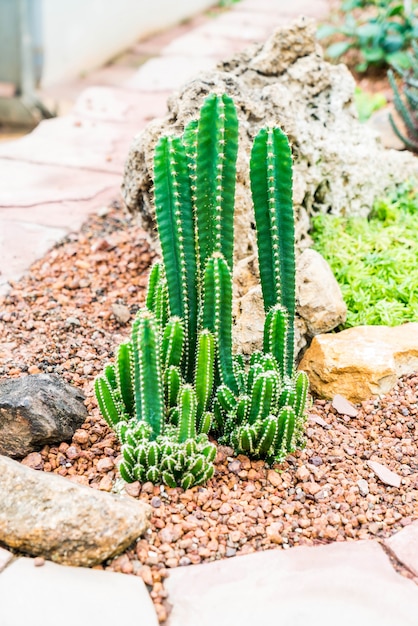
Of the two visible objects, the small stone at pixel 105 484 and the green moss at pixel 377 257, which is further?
the green moss at pixel 377 257

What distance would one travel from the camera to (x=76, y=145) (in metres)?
5.81

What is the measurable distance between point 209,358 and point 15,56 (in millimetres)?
6281

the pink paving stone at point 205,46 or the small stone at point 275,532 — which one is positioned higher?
the pink paving stone at point 205,46

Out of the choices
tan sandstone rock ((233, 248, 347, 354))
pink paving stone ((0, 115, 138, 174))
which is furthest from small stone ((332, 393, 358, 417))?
pink paving stone ((0, 115, 138, 174))

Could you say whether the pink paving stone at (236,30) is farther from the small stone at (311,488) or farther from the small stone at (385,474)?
the small stone at (311,488)

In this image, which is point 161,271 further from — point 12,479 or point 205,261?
point 12,479

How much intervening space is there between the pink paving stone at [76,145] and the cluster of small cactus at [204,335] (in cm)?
281

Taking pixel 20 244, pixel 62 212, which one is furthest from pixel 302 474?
pixel 62 212

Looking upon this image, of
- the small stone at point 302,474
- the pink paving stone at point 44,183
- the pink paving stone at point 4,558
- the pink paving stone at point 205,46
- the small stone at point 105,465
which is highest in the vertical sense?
the pink paving stone at point 205,46

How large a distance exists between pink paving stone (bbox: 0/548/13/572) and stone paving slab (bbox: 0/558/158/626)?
0.8 inches

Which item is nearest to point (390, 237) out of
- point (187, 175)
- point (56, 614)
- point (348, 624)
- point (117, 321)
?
point (117, 321)

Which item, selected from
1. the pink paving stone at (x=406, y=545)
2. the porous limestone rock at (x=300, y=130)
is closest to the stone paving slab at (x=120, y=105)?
the porous limestone rock at (x=300, y=130)

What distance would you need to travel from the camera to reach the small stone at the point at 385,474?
9.00 ft

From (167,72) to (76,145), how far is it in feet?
7.33
